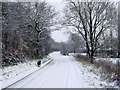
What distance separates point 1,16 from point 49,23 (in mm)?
17845

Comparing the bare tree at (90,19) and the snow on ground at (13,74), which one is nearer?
the snow on ground at (13,74)

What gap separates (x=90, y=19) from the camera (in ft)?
98.2

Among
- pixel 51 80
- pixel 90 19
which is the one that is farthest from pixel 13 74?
pixel 90 19

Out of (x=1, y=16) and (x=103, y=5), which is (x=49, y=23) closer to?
(x=103, y=5)

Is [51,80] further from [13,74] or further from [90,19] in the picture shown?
[90,19]

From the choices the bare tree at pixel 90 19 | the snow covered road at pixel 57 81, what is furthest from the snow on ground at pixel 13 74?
the bare tree at pixel 90 19

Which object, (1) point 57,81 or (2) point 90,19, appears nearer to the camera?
(1) point 57,81

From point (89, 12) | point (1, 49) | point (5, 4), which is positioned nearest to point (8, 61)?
point (1, 49)

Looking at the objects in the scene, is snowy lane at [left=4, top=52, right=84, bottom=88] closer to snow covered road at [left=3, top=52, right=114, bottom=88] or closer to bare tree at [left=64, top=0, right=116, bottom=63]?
snow covered road at [left=3, top=52, right=114, bottom=88]

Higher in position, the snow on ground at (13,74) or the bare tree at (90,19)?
the bare tree at (90,19)

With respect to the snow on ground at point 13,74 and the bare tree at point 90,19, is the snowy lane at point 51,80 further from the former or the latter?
the bare tree at point 90,19

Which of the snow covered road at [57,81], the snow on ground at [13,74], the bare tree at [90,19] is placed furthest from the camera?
the bare tree at [90,19]

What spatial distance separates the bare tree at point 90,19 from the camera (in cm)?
2902

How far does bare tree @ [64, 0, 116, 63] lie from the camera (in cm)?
2902
